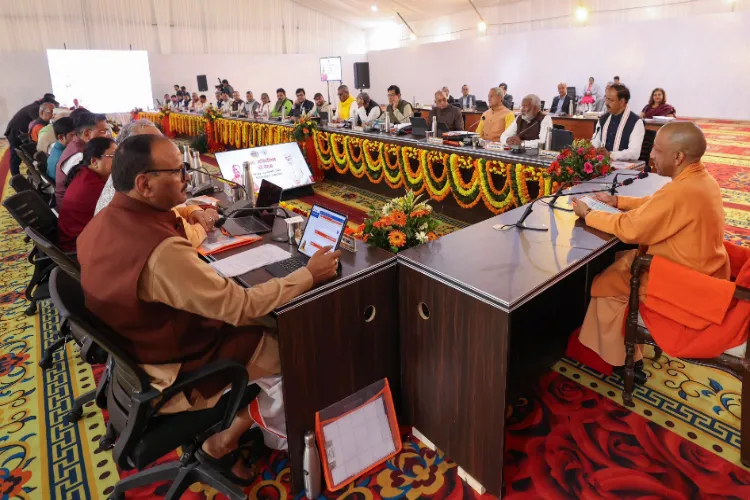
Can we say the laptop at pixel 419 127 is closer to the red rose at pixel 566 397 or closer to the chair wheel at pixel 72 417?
the red rose at pixel 566 397

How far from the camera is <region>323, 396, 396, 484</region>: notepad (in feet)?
5.67

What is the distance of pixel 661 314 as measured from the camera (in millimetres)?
1847

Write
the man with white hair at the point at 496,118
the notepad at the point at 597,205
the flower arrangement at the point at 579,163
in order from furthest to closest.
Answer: the man with white hair at the point at 496,118 < the flower arrangement at the point at 579,163 < the notepad at the point at 597,205

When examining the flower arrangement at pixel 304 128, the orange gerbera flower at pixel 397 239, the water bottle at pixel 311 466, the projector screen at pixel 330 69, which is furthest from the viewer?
the projector screen at pixel 330 69

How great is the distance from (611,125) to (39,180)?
4.70 metres

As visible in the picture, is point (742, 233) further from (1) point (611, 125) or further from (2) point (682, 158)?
(2) point (682, 158)

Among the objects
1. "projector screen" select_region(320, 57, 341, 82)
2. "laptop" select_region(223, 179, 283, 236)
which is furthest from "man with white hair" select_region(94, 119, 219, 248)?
"projector screen" select_region(320, 57, 341, 82)

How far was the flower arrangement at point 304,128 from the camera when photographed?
6.20 m

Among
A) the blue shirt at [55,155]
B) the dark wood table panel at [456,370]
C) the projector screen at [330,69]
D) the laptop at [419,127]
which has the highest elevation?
the projector screen at [330,69]

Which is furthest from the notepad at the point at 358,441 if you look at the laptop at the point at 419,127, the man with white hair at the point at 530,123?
the laptop at the point at 419,127

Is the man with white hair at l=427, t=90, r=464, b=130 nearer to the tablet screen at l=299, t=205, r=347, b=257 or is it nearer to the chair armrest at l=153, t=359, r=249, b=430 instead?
the tablet screen at l=299, t=205, r=347, b=257

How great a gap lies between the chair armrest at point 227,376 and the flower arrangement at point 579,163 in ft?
7.78

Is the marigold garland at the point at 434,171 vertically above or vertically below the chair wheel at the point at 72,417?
above

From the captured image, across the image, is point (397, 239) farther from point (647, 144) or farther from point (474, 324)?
point (647, 144)
